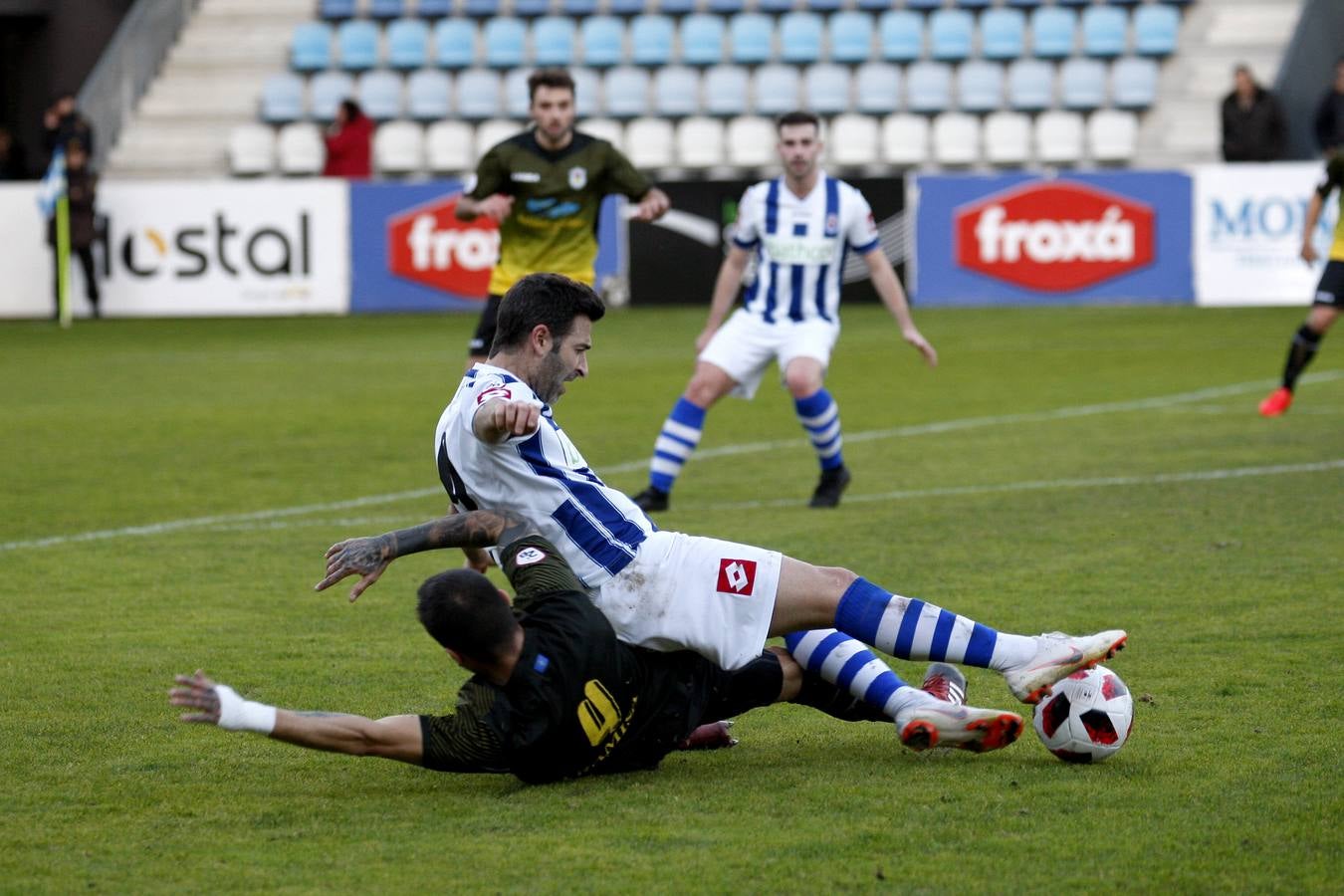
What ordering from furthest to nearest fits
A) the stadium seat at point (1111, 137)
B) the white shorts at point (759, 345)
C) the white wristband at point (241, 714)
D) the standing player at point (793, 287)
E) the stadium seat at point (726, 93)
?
the stadium seat at point (726, 93) → the stadium seat at point (1111, 137) → the white shorts at point (759, 345) → the standing player at point (793, 287) → the white wristband at point (241, 714)

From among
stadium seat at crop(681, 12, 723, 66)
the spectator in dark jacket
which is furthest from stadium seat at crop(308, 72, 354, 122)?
the spectator in dark jacket

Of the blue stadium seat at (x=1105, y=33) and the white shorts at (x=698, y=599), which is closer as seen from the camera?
the white shorts at (x=698, y=599)

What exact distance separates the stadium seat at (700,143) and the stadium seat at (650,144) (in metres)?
0.16

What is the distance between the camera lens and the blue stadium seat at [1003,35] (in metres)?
25.9

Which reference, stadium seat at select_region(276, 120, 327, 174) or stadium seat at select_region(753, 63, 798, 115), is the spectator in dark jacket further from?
stadium seat at select_region(276, 120, 327, 174)

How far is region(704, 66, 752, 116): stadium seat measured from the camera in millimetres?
25703

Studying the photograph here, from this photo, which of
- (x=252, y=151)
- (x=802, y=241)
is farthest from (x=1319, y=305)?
(x=252, y=151)

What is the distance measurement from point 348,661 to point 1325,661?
110 inches

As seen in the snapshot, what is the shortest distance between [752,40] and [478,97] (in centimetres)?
358

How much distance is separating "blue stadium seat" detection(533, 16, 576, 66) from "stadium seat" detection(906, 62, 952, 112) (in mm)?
4406

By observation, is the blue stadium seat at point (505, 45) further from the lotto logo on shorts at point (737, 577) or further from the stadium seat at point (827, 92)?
the lotto logo on shorts at point (737, 577)

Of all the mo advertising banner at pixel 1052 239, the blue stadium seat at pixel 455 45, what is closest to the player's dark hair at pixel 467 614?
the mo advertising banner at pixel 1052 239

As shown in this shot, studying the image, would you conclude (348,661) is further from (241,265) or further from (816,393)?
(241,265)

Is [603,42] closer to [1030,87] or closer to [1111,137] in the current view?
[1030,87]
